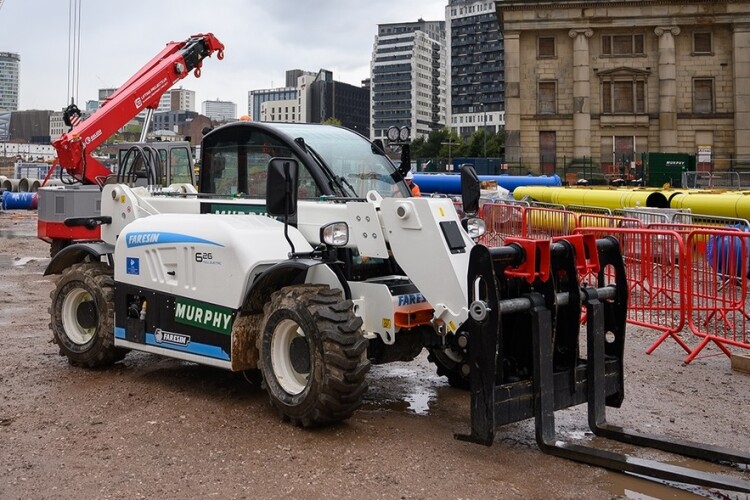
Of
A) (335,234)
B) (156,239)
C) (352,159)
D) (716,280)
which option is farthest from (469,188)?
(716,280)

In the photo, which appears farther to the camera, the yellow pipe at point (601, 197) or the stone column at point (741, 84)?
the stone column at point (741, 84)

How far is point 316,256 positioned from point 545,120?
55701mm

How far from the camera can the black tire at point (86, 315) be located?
314 inches

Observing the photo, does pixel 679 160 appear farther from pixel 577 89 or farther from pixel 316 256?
pixel 316 256

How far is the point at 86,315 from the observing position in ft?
27.5

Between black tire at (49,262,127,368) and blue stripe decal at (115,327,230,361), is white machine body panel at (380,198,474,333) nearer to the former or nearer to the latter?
blue stripe decal at (115,327,230,361)

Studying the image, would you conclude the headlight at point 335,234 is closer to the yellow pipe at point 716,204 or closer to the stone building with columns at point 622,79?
the yellow pipe at point 716,204

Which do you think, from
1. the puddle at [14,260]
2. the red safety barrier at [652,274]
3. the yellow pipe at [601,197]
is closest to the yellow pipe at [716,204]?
the yellow pipe at [601,197]

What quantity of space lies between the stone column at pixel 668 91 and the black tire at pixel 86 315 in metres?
56.0

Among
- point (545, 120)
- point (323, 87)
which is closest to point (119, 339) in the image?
point (323, 87)

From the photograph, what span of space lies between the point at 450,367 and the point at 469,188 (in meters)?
1.73

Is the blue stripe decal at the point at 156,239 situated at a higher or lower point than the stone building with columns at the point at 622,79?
lower

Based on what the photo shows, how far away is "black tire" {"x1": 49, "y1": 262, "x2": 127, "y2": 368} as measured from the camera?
7.99 metres

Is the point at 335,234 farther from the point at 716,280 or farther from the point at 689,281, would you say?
the point at 716,280
